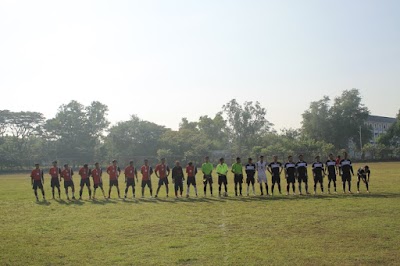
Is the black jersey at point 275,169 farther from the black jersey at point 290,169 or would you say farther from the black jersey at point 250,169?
the black jersey at point 250,169

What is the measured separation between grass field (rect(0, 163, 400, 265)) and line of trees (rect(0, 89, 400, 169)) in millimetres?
58482

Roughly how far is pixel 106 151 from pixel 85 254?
84982mm

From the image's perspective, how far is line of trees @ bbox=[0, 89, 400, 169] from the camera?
272ft


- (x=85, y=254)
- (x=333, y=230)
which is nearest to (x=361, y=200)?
(x=333, y=230)

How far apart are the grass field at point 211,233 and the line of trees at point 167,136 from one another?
58482mm

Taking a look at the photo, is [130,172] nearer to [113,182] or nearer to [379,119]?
[113,182]

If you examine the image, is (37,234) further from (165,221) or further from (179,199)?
(179,199)

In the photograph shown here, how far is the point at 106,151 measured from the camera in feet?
303

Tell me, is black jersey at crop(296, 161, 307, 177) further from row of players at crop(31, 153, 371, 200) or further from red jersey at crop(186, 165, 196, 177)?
red jersey at crop(186, 165, 196, 177)

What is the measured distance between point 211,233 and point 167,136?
8151cm

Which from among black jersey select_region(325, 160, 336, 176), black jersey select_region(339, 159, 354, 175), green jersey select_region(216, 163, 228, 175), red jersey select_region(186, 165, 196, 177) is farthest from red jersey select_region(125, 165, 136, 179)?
black jersey select_region(339, 159, 354, 175)

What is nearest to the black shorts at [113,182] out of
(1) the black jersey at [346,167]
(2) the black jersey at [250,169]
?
(2) the black jersey at [250,169]

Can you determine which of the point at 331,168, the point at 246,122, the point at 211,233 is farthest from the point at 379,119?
the point at 211,233

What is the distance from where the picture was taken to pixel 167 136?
9250 centimetres
